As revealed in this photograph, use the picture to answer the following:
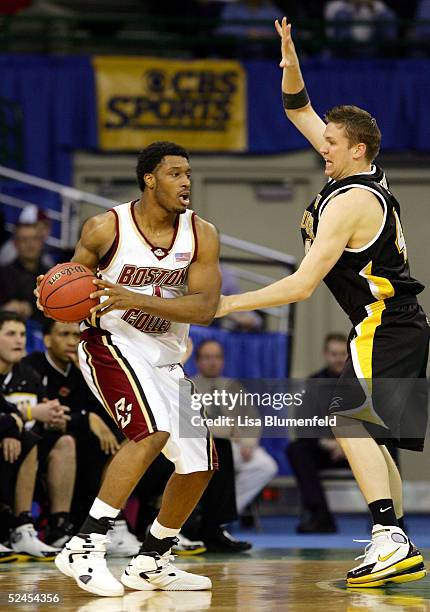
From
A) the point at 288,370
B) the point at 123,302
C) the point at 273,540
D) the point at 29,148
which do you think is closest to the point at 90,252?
the point at 123,302

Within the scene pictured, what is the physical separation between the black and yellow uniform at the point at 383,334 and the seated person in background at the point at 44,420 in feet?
7.54

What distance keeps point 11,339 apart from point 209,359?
228 centimetres

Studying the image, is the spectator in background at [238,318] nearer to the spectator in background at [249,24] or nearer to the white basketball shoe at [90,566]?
the spectator in background at [249,24]

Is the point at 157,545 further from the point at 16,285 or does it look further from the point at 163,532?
the point at 16,285

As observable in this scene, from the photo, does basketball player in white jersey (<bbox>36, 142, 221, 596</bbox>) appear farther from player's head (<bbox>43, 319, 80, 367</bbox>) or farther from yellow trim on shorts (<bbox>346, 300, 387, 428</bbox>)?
player's head (<bbox>43, 319, 80, 367</bbox>)

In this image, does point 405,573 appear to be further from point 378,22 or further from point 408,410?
point 378,22

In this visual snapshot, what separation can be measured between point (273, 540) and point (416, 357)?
346cm

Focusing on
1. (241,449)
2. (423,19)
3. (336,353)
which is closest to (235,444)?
(241,449)

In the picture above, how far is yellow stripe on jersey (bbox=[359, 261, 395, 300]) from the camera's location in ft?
17.1

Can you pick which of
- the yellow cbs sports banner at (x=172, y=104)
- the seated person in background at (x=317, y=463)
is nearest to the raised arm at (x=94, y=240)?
the seated person in background at (x=317, y=463)

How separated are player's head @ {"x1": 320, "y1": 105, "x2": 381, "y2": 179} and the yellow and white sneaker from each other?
5.36 feet

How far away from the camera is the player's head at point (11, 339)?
270 inches

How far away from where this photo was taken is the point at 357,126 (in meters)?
5.29

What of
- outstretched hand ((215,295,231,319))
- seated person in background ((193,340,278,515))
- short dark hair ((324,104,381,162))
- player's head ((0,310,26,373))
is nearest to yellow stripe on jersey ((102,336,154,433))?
outstretched hand ((215,295,231,319))
